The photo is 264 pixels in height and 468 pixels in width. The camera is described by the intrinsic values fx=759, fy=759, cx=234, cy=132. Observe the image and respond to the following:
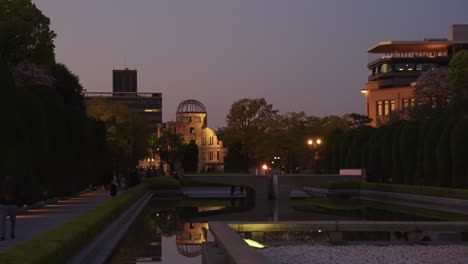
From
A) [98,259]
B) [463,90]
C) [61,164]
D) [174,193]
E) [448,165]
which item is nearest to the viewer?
[98,259]

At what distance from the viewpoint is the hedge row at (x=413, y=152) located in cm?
5353

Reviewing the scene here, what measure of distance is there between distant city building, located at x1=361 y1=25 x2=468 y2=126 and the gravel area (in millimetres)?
119315

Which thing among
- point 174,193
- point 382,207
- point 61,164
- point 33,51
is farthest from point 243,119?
point 61,164

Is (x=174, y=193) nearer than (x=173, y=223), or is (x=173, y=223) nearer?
(x=173, y=223)

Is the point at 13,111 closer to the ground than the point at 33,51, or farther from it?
closer to the ground

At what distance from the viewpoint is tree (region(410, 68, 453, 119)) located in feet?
282

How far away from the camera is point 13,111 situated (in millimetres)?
30438

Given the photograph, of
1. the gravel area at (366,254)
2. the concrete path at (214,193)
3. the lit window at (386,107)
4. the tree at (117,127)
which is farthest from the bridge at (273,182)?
the lit window at (386,107)

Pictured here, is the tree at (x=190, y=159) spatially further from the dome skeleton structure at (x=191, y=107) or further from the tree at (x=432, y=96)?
the tree at (x=432, y=96)

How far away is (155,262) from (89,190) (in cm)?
4315

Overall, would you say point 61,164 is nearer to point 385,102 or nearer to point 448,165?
point 448,165

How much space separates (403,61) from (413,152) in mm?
86374

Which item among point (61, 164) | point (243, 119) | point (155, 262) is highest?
point (243, 119)

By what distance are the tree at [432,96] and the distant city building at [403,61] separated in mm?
41399
